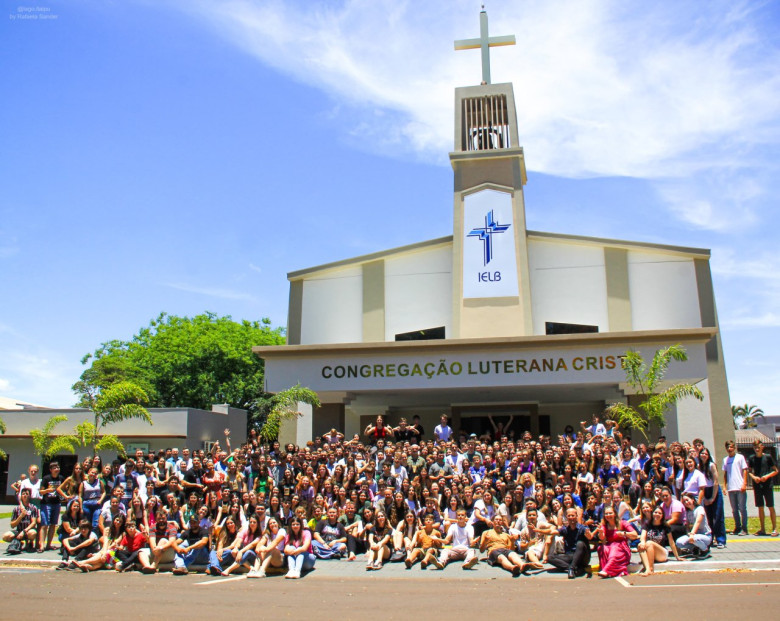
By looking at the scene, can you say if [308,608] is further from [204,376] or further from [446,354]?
[204,376]

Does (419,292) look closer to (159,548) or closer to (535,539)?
(535,539)

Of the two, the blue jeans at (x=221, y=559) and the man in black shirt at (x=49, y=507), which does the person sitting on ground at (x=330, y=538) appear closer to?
the blue jeans at (x=221, y=559)

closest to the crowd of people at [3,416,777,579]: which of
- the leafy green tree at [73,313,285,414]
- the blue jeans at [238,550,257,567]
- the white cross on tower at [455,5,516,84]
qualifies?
the blue jeans at [238,550,257,567]

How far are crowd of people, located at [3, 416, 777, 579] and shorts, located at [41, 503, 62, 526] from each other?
25 millimetres

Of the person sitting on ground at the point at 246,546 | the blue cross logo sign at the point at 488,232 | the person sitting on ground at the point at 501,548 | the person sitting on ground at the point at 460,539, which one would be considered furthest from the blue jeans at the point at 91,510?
the blue cross logo sign at the point at 488,232

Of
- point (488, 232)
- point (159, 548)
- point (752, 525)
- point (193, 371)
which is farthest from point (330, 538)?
point (193, 371)

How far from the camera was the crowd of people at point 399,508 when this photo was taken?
440 inches

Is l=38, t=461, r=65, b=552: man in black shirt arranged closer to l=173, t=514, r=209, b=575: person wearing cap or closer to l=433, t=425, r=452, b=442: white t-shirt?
l=173, t=514, r=209, b=575: person wearing cap

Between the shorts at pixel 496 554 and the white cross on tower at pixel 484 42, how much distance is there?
2178cm

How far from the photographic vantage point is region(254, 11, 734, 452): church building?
2084 cm

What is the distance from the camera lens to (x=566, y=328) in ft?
85.6

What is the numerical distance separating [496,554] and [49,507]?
871 centimetres

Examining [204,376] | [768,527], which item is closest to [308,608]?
[768,527]

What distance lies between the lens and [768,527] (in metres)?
14.0
